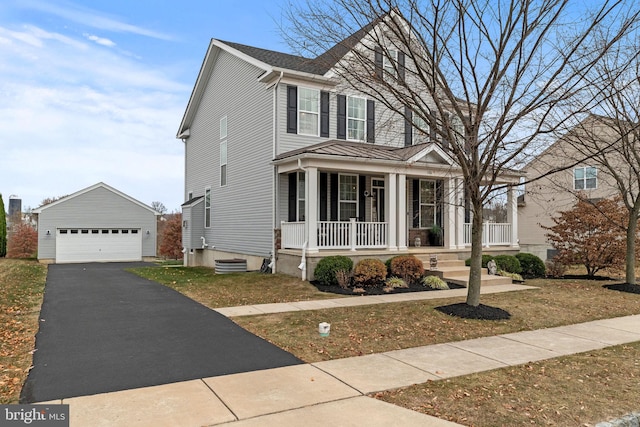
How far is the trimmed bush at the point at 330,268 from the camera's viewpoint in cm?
1193

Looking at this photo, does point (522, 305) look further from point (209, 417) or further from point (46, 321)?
point (46, 321)

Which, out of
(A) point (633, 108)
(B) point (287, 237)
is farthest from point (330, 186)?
(A) point (633, 108)

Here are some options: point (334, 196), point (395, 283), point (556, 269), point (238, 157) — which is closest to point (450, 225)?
point (556, 269)

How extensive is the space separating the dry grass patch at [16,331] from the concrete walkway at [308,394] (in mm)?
1034

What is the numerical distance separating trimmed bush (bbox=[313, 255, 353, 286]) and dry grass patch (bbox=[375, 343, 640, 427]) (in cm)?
681

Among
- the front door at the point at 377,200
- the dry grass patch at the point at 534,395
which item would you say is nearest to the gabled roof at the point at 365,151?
the front door at the point at 377,200

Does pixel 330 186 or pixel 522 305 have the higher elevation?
pixel 330 186

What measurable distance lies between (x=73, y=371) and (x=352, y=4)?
737cm

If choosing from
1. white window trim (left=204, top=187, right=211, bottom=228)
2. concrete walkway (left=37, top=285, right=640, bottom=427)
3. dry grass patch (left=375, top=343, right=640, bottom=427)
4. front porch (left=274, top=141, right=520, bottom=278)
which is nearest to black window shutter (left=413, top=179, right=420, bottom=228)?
front porch (left=274, top=141, right=520, bottom=278)

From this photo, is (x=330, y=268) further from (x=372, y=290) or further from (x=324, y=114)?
(x=324, y=114)

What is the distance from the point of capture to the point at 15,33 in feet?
41.5

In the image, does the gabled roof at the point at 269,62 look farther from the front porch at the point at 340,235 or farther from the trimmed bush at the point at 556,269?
the trimmed bush at the point at 556,269

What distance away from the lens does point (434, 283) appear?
471 inches

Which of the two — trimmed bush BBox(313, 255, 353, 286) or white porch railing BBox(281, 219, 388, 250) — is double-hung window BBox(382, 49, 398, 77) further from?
trimmed bush BBox(313, 255, 353, 286)
